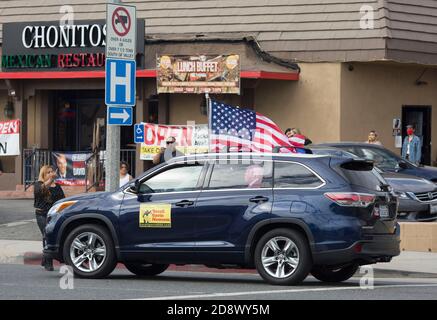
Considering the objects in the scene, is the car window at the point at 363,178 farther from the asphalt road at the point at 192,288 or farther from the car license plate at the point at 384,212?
the asphalt road at the point at 192,288

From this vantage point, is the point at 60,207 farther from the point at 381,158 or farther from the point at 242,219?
the point at 381,158

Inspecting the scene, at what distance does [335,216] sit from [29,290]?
3.91m

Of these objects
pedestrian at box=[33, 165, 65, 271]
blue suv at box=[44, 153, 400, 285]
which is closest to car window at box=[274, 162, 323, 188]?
blue suv at box=[44, 153, 400, 285]

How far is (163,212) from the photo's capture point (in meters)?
14.8

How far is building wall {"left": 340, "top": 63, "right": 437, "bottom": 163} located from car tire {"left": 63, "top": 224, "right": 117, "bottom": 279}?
13.2 meters

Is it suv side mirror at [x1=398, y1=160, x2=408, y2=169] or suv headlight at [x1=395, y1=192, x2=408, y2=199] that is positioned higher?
suv side mirror at [x1=398, y1=160, x2=408, y2=169]

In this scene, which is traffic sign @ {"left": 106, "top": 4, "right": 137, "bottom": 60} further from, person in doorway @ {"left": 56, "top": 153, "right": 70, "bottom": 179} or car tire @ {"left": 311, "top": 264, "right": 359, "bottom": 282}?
person in doorway @ {"left": 56, "top": 153, "right": 70, "bottom": 179}

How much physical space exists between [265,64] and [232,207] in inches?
524

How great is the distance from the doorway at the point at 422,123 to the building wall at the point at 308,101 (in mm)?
2799

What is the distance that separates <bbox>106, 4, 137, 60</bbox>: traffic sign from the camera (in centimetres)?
1869

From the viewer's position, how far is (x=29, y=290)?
45.5ft

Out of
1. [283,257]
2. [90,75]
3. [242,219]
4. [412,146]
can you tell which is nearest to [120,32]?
[242,219]

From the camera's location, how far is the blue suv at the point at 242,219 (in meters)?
14.1
